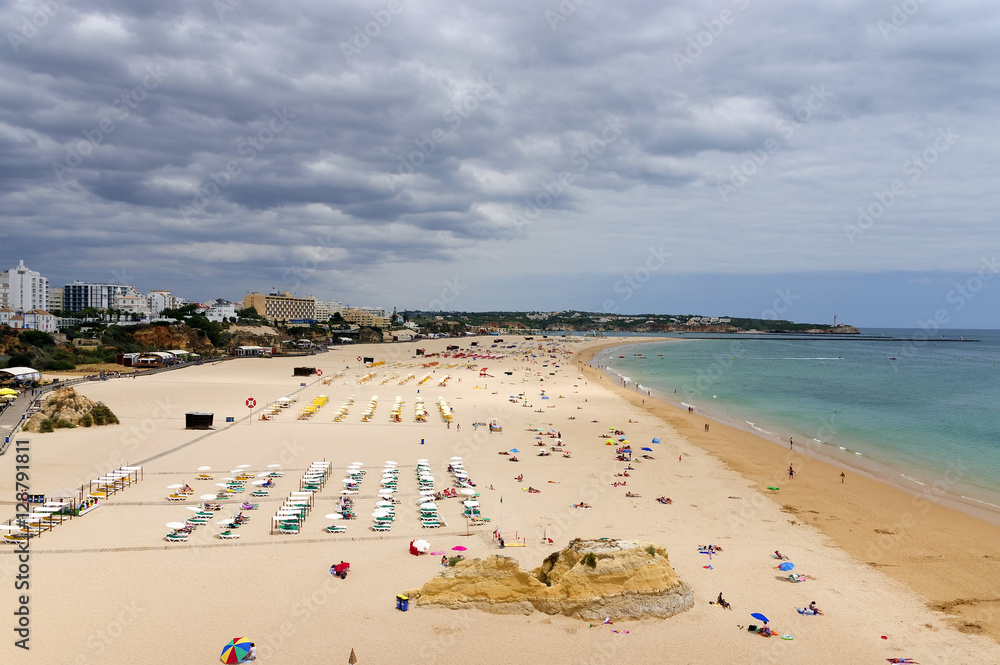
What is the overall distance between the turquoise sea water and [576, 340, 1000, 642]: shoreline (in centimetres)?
284

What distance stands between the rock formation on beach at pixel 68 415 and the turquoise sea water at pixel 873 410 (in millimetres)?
35244

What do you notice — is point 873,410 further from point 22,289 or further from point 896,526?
point 22,289

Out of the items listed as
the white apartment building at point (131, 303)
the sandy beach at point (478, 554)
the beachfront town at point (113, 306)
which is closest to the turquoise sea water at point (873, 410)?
the sandy beach at point (478, 554)

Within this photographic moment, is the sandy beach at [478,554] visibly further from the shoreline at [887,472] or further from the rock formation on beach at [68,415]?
the shoreline at [887,472]

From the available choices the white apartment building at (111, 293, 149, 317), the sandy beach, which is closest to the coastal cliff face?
the sandy beach

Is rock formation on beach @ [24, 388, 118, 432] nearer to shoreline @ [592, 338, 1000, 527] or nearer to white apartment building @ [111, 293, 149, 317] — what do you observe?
shoreline @ [592, 338, 1000, 527]

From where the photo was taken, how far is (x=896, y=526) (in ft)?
59.4

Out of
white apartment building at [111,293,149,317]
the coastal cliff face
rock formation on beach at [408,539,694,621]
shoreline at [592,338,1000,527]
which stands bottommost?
shoreline at [592,338,1000,527]

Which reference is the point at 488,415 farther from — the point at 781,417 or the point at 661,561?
the point at 661,561

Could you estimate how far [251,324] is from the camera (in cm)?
9850

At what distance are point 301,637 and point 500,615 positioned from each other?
12.5ft

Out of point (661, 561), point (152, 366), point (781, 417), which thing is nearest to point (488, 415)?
point (781, 417)

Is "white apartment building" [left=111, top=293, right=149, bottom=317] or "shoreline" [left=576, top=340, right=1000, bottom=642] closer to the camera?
"shoreline" [left=576, top=340, right=1000, bottom=642]

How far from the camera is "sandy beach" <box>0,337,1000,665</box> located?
1076cm
